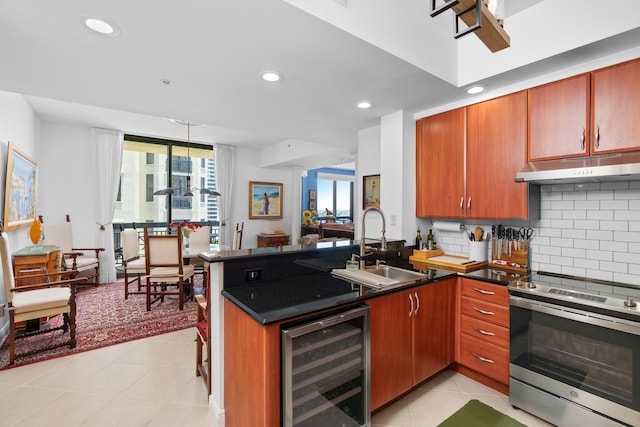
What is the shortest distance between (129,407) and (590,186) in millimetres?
3741

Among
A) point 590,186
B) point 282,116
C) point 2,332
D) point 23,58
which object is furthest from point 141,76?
point 590,186

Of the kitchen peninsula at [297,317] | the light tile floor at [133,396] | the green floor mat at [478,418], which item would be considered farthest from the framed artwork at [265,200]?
the green floor mat at [478,418]

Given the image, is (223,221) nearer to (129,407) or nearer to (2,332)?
(2,332)

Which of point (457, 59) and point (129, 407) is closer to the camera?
point (129, 407)

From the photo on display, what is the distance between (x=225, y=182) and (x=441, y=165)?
16.1 feet

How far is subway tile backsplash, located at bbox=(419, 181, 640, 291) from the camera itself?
2.04 metres

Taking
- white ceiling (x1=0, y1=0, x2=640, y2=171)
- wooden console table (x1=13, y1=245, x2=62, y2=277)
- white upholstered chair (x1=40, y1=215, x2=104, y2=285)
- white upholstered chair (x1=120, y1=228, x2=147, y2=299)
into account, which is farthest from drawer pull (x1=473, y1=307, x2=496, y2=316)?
white upholstered chair (x1=40, y1=215, x2=104, y2=285)

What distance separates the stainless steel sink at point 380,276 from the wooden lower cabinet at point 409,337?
0.24ft

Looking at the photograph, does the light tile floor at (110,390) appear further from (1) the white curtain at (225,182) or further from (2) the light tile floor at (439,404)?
(1) the white curtain at (225,182)

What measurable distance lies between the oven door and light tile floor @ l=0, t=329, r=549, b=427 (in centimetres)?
36

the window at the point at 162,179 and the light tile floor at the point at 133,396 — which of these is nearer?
the light tile floor at the point at 133,396

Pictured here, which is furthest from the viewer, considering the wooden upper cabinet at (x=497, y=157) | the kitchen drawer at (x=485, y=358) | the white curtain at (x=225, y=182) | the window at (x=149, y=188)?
the white curtain at (x=225, y=182)

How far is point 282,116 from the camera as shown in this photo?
3314mm

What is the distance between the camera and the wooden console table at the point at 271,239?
6695 mm
